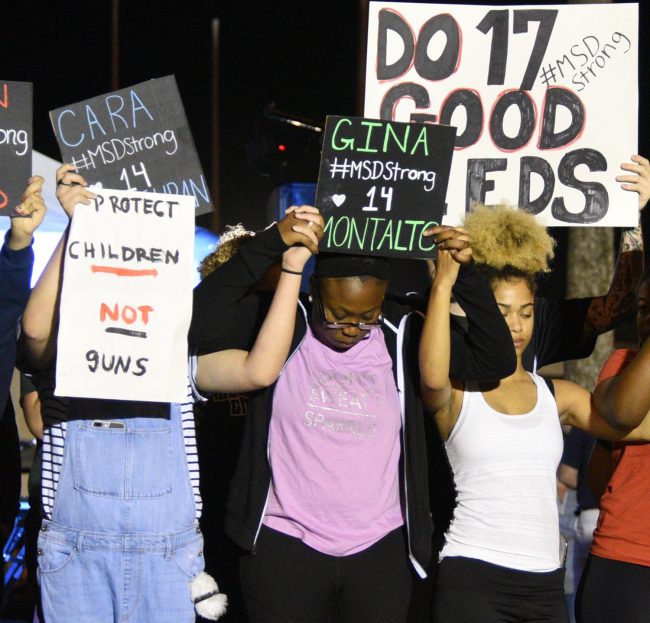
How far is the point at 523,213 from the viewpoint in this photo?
370 cm

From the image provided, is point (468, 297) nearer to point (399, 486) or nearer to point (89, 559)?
point (399, 486)

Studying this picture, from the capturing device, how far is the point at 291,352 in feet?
11.2

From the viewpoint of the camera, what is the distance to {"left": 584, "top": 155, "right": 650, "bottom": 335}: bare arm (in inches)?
150

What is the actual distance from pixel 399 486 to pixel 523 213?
1144mm

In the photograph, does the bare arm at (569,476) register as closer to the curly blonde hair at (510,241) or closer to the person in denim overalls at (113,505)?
the curly blonde hair at (510,241)

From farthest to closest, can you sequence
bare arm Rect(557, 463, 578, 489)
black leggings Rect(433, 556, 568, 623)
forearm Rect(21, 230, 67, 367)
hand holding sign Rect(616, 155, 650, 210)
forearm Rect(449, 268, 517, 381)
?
bare arm Rect(557, 463, 578, 489) < hand holding sign Rect(616, 155, 650, 210) < forearm Rect(449, 268, 517, 381) < black leggings Rect(433, 556, 568, 623) < forearm Rect(21, 230, 67, 367)

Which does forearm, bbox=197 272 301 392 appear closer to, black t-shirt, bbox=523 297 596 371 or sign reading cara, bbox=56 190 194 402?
sign reading cara, bbox=56 190 194 402

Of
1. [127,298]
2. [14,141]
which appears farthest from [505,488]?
[14,141]

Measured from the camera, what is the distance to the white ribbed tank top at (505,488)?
3.27m

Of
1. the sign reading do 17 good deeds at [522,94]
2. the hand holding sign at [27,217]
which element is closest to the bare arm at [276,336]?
the hand holding sign at [27,217]

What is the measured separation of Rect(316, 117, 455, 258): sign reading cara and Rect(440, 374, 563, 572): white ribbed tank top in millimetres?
658

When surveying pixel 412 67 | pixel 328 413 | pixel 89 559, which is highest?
pixel 412 67

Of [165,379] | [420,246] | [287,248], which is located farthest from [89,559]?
Result: [420,246]

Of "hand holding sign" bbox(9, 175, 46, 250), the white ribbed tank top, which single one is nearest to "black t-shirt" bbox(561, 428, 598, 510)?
the white ribbed tank top
